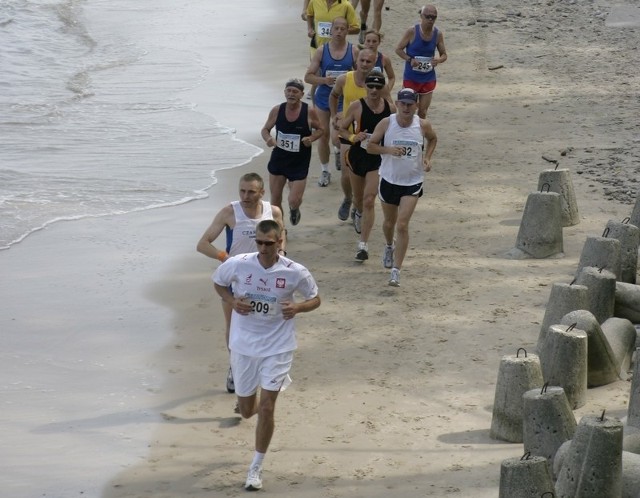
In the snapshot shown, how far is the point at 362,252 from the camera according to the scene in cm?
1391

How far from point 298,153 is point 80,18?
1798 centimetres

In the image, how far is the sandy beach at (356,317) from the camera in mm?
9547

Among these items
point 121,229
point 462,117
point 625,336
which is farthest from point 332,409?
point 462,117

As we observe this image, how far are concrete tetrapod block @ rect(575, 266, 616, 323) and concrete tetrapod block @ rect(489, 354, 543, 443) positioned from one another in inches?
71.4

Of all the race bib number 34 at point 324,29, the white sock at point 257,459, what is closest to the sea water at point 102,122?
the race bib number 34 at point 324,29

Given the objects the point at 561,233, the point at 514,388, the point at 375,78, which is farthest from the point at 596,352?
the point at 375,78

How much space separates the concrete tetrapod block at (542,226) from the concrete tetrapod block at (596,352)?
334 cm

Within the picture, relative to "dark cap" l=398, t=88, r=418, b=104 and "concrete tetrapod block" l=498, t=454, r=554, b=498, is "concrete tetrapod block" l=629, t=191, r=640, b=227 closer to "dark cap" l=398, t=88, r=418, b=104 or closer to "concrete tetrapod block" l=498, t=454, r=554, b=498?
"dark cap" l=398, t=88, r=418, b=104

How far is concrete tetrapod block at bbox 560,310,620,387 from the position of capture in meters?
10.4

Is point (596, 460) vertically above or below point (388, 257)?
above

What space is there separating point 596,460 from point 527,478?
0.46 meters

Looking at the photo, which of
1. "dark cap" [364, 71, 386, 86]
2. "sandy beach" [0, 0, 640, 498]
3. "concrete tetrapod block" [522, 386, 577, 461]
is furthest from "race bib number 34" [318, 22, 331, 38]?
"concrete tetrapod block" [522, 386, 577, 461]

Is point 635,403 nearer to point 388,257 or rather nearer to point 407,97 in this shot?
point 407,97

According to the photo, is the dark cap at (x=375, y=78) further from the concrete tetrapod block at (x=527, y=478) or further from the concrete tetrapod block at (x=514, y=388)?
the concrete tetrapod block at (x=527, y=478)
